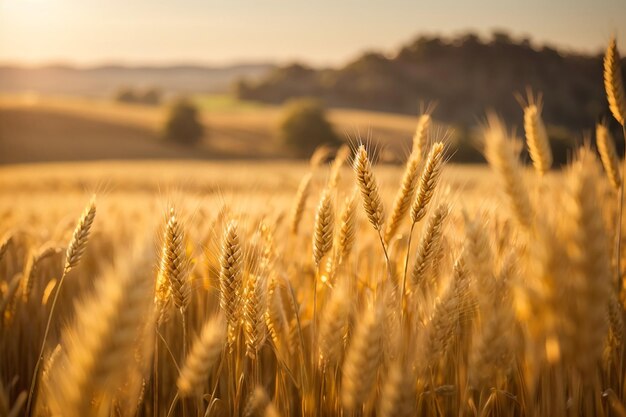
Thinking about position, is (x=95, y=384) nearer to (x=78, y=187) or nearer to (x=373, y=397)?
(x=373, y=397)

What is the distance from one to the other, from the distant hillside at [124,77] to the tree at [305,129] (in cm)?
4735

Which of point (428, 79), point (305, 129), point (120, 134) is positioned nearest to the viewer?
point (120, 134)

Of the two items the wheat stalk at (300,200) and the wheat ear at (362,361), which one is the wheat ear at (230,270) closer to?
the wheat ear at (362,361)

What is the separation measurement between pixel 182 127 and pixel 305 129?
43.1ft

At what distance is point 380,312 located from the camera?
104cm

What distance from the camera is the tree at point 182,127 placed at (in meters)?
51.0

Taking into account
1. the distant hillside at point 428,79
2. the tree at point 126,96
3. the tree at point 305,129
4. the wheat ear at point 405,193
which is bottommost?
the wheat ear at point 405,193

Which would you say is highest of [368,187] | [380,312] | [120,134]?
[120,134]

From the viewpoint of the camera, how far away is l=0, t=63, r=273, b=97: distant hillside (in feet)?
367

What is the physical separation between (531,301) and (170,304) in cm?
123

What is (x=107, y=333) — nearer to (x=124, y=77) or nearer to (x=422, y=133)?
(x=422, y=133)

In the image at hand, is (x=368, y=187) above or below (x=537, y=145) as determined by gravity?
below

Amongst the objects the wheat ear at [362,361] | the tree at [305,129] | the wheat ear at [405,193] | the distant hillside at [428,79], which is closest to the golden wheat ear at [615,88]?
the wheat ear at [405,193]

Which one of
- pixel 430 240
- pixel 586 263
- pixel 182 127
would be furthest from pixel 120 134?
pixel 586 263
